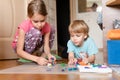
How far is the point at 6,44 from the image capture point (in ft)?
8.39

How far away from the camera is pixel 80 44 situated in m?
1.47

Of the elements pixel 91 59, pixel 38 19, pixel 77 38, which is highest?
pixel 38 19

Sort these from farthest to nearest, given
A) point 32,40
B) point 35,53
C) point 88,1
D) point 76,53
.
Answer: point 88,1 < point 35,53 < point 32,40 < point 76,53

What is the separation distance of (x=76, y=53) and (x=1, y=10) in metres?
1.28

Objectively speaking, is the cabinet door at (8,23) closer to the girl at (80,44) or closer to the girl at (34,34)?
the girl at (34,34)

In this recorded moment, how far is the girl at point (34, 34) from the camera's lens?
4.63 feet

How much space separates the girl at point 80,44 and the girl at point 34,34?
0.13 metres

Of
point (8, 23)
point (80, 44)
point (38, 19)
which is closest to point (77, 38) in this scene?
point (80, 44)

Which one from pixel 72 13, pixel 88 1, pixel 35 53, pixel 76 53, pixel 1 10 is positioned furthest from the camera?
pixel 72 13

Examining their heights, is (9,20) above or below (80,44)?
above

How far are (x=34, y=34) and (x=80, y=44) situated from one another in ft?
0.99

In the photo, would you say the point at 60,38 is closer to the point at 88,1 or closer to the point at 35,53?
the point at 88,1

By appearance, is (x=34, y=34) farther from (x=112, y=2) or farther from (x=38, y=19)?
(x=112, y=2)

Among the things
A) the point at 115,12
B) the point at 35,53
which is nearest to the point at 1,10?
the point at 35,53
